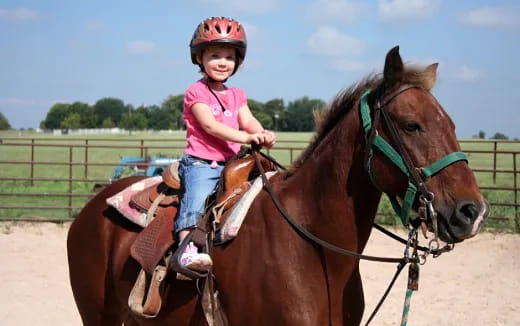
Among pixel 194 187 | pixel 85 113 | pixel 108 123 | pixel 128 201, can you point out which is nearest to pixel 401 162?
pixel 194 187

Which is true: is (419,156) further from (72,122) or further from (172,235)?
(72,122)

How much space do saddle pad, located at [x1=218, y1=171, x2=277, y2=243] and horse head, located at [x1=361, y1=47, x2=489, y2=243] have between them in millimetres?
730

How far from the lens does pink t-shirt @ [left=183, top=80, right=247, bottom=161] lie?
311cm

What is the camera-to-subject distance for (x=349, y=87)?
2754mm

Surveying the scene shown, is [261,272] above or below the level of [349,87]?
below

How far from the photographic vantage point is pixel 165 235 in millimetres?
3107

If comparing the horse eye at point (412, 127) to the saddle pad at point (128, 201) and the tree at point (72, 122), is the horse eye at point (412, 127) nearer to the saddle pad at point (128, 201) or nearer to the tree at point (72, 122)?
the saddle pad at point (128, 201)

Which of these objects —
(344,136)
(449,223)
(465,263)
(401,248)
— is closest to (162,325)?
(344,136)

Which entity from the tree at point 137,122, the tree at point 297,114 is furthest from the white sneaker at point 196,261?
the tree at point 137,122

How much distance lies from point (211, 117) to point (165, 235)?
0.74 m

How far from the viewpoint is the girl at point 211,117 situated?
2.95m

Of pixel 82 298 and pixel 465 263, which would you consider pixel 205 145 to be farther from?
pixel 465 263

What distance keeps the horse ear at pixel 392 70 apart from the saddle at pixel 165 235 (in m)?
0.98

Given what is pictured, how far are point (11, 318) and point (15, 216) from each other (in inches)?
269
